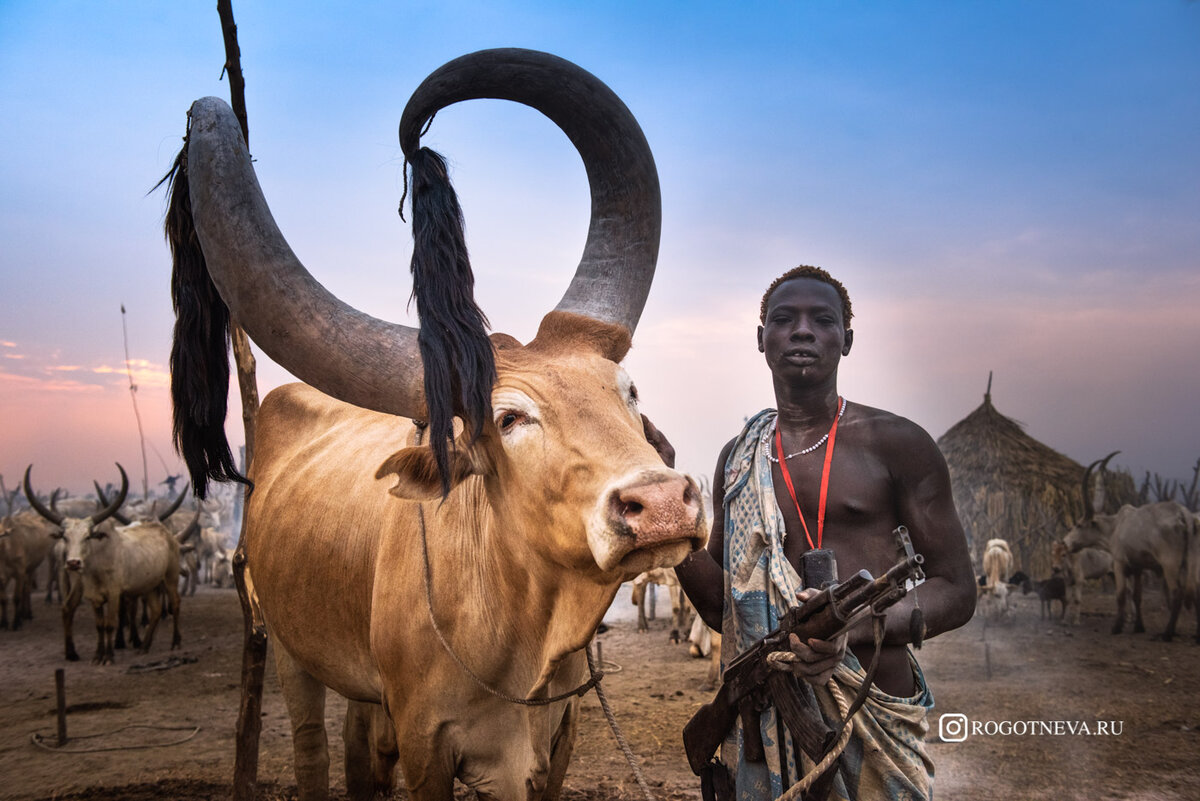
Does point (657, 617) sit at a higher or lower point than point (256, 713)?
lower

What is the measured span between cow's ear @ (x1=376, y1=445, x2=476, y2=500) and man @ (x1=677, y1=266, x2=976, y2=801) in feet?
3.50

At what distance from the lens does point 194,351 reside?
359 cm

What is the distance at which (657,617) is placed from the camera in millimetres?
17312

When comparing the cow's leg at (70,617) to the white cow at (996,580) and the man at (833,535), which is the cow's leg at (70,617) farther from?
the white cow at (996,580)

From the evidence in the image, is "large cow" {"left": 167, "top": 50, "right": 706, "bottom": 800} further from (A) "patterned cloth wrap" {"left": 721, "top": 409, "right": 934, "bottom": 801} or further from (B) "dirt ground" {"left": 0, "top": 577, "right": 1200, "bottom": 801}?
(B) "dirt ground" {"left": 0, "top": 577, "right": 1200, "bottom": 801}

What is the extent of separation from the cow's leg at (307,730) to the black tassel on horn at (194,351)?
5.05 ft

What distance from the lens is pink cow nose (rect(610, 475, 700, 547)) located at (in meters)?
1.94

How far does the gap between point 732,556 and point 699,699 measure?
23.9ft

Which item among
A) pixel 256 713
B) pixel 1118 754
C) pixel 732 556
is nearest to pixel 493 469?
pixel 732 556

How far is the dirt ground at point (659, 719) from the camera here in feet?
21.5

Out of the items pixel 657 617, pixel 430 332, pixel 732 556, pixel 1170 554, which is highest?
pixel 430 332

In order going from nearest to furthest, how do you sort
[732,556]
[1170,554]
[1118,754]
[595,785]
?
1. [732,556]
2. [595,785]
3. [1118,754]
4. [1170,554]

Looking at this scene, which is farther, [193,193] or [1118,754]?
[1118,754]

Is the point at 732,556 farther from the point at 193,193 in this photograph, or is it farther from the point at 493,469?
the point at 193,193
